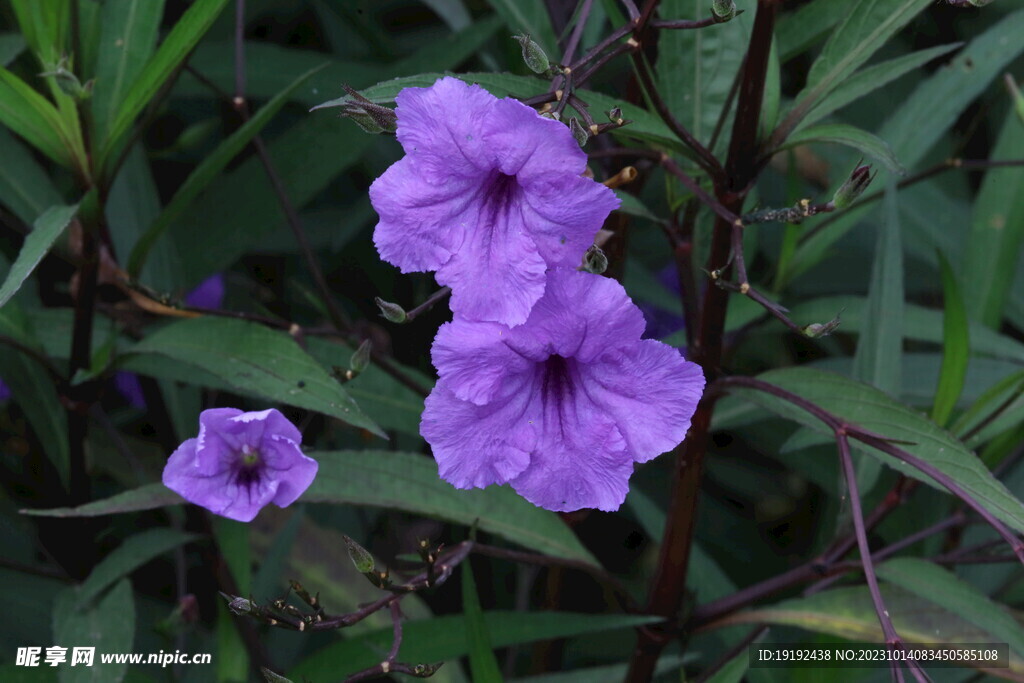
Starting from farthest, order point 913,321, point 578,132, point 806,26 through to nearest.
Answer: point 913,321, point 806,26, point 578,132

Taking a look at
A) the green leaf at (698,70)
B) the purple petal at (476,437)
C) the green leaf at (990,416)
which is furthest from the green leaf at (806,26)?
the purple petal at (476,437)

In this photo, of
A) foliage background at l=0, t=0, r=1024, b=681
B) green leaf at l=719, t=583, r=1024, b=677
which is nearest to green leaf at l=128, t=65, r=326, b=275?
foliage background at l=0, t=0, r=1024, b=681

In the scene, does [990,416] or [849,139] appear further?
[990,416]

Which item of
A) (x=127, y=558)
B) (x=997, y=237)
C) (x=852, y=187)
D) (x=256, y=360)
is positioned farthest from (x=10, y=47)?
(x=997, y=237)

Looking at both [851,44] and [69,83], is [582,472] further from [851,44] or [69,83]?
[69,83]

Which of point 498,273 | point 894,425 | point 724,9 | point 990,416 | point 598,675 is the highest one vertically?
point 724,9

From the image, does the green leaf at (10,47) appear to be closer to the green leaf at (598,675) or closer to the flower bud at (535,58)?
the flower bud at (535,58)

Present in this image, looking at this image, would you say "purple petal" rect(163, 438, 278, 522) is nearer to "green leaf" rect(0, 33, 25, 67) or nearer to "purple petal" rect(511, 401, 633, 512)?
"purple petal" rect(511, 401, 633, 512)
